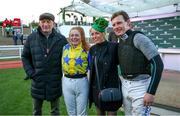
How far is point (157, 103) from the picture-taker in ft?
24.4

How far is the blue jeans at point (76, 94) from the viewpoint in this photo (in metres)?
4.69

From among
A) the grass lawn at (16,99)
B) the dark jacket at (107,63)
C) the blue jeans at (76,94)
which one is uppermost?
the dark jacket at (107,63)

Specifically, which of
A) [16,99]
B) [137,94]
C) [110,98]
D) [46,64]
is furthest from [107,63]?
[16,99]

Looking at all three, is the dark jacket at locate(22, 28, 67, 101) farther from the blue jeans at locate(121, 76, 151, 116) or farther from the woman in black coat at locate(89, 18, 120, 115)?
the blue jeans at locate(121, 76, 151, 116)

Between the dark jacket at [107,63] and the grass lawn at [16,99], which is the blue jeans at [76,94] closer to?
the dark jacket at [107,63]

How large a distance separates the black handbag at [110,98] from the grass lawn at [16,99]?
2460 mm

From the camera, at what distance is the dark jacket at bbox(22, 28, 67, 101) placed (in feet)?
16.3

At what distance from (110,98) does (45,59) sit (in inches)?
49.0

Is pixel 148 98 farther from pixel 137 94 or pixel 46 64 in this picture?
pixel 46 64

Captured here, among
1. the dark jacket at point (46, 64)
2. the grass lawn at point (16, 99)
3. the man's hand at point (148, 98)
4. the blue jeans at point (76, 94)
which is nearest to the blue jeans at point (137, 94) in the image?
the man's hand at point (148, 98)

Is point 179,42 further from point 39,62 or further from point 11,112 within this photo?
point 39,62

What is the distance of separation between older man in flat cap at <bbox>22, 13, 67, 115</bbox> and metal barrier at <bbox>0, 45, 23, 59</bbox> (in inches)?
545

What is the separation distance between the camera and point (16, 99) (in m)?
8.07

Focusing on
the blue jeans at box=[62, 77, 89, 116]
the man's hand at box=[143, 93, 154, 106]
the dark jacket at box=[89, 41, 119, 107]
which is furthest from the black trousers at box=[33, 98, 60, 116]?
the man's hand at box=[143, 93, 154, 106]
